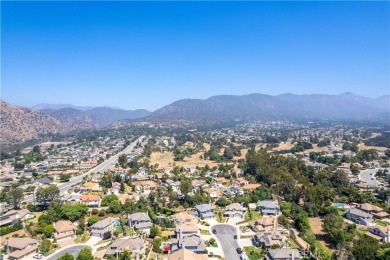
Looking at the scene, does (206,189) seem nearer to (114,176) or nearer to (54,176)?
(114,176)

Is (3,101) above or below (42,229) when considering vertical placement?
above

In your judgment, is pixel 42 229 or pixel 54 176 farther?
pixel 54 176

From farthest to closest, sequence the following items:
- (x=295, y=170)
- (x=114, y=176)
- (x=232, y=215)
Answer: (x=114, y=176) < (x=295, y=170) < (x=232, y=215)

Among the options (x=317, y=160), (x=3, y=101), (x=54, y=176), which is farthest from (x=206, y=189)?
(x=3, y=101)

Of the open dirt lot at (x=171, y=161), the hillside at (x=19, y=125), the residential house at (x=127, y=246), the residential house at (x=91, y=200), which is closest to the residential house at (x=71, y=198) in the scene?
the residential house at (x=91, y=200)

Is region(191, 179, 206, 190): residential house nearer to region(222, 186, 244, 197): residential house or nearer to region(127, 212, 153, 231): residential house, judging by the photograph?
region(222, 186, 244, 197): residential house

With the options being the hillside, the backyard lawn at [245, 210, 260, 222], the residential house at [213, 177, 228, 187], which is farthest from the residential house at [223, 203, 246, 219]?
the hillside

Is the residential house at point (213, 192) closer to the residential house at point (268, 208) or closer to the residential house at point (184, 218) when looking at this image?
the residential house at point (268, 208)

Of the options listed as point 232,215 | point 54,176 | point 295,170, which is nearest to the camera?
point 232,215
